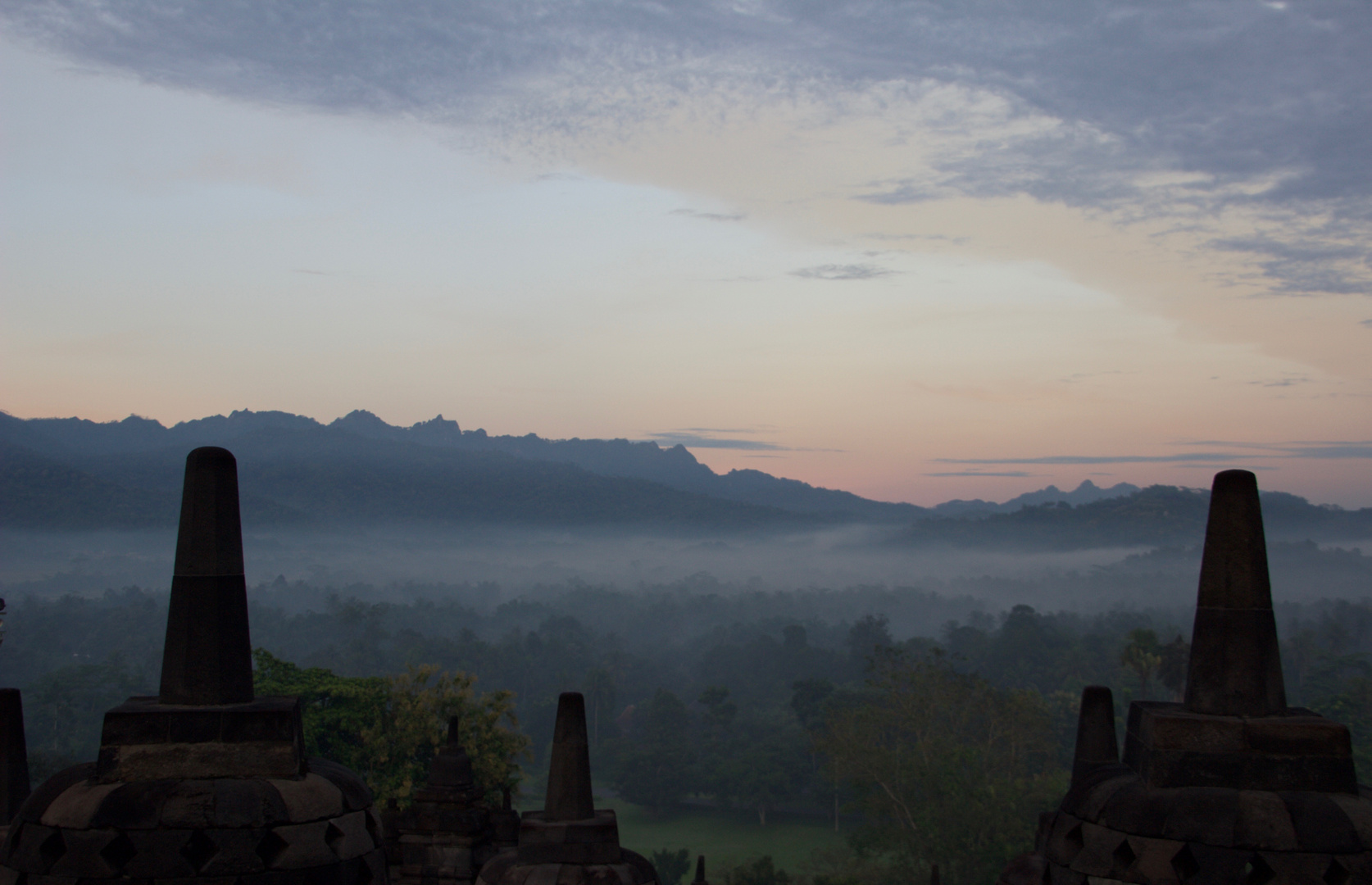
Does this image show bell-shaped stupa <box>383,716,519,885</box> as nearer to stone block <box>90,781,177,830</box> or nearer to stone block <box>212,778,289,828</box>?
stone block <box>212,778,289,828</box>

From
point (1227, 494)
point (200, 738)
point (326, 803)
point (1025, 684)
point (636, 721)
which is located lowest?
point (636, 721)

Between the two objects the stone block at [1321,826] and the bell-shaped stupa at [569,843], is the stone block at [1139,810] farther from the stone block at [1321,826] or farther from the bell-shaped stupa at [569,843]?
the bell-shaped stupa at [569,843]

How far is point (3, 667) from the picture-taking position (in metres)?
120

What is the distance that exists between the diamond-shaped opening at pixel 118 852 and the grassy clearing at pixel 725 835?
6253cm

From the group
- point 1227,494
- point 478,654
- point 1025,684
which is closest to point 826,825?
point 1025,684

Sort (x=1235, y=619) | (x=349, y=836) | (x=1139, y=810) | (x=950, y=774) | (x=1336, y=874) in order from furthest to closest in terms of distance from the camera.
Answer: (x=950, y=774) → (x=1235, y=619) → (x=349, y=836) → (x=1139, y=810) → (x=1336, y=874)

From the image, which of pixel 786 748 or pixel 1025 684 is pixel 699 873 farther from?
pixel 1025 684

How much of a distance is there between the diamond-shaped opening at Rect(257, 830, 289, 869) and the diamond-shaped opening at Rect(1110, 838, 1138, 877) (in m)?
6.27

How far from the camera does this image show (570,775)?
34.2 feet

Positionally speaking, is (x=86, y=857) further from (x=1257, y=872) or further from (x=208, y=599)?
(x=1257, y=872)

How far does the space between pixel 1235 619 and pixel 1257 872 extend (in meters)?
1.99

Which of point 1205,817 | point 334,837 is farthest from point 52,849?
point 1205,817

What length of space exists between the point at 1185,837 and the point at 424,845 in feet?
35.2

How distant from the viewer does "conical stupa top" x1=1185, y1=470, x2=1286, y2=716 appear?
8188 millimetres
